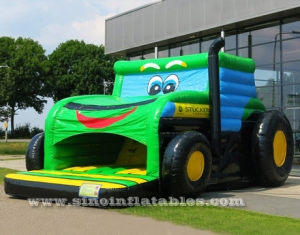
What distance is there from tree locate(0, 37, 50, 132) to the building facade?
27602 mm

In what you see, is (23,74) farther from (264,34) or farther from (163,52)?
(264,34)

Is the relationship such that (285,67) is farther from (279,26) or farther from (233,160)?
(233,160)

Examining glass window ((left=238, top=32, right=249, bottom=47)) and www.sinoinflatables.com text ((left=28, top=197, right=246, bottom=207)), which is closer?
www.sinoinflatables.com text ((left=28, top=197, right=246, bottom=207))

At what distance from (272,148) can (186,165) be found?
3.02 m

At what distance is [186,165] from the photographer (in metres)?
8.55

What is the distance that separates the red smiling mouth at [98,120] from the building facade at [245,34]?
670cm

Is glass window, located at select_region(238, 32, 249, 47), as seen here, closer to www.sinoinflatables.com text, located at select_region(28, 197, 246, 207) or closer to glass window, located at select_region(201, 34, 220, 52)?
glass window, located at select_region(201, 34, 220, 52)

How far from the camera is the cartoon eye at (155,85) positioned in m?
11.1

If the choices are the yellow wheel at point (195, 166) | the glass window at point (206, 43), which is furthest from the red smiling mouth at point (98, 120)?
the glass window at point (206, 43)

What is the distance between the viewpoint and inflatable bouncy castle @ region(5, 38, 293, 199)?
8.63 m

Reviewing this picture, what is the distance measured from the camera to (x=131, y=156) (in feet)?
40.3

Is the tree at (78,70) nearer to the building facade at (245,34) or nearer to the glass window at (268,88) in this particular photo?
the building facade at (245,34)

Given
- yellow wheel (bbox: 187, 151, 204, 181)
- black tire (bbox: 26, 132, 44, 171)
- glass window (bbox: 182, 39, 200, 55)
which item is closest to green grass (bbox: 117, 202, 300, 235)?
yellow wheel (bbox: 187, 151, 204, 181)

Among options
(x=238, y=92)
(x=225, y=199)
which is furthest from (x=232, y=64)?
(x=225, y=199)
